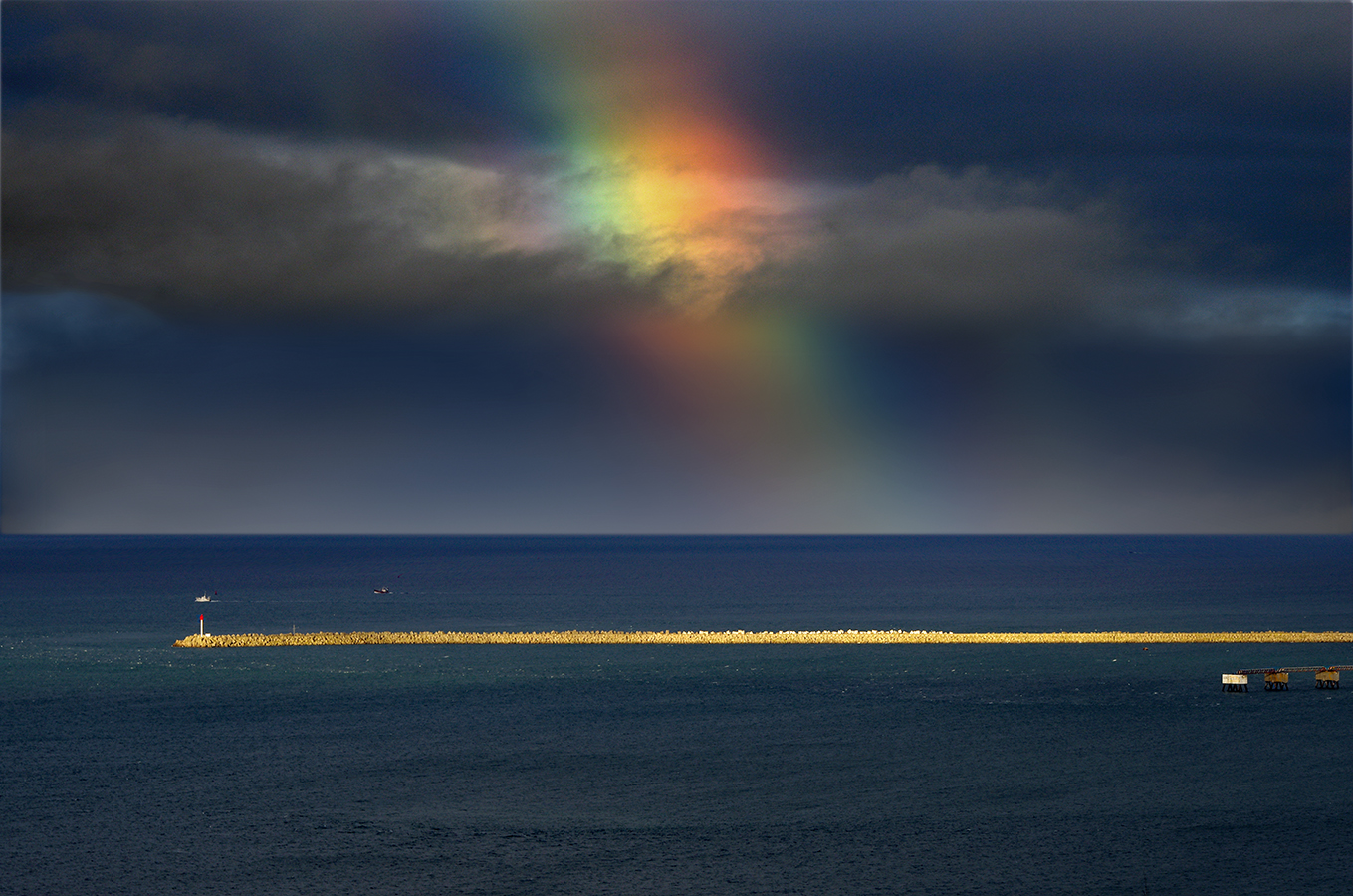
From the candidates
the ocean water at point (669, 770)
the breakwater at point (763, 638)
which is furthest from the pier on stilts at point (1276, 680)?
the breakwater at point (763, 638)

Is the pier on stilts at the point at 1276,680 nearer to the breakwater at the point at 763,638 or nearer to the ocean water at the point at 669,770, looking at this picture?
the ocean water at the point at 669,770

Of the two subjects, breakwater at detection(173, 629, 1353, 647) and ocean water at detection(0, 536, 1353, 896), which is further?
breakwater at detection(173, 629, 1353, 647)

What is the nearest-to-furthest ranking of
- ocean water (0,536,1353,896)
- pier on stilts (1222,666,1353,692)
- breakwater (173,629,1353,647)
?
ocean water (0,536,1353,896) < pier on stilts (1222,666,1353,692) < breakwater (173,629,1353,647)

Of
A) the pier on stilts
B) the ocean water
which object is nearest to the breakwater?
the ocean water

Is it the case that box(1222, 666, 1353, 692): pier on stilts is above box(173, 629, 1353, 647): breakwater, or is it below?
below

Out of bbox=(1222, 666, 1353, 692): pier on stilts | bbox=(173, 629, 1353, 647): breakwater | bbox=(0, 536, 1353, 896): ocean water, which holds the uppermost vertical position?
bbox=(173, 629, 1353, 647): breakwater

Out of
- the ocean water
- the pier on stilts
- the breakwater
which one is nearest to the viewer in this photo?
the ocean water

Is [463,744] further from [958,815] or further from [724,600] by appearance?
[724,600]

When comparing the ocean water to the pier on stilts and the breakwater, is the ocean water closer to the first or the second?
the pier on stilts
